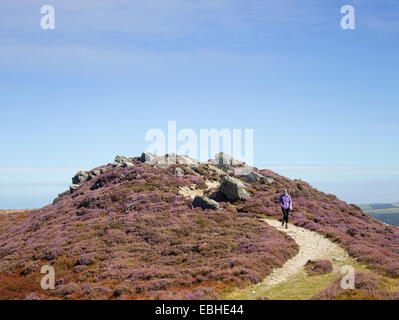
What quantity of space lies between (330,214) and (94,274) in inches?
1132

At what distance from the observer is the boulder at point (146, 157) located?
186ft

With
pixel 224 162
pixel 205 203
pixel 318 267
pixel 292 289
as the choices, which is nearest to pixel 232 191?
pixel 205 203

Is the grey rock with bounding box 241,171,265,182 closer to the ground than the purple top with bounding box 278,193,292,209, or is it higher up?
higher up

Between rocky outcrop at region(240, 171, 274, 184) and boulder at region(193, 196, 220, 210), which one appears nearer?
boulder at region(193, 196, 220, 210)

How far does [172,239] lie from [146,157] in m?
31.8

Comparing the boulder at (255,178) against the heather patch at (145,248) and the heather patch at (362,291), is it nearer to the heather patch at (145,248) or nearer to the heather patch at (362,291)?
the heather patch at (145,248)

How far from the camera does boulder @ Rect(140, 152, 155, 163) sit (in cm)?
5665

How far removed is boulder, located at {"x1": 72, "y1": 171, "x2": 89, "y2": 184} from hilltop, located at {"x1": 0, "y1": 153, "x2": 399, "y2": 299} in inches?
430

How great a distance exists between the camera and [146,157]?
187 ft

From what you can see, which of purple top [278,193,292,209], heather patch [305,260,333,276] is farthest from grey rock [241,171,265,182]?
heather patch [305,260,333,276]

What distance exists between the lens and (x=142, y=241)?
27578mm

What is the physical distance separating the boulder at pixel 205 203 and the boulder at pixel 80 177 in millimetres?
32443

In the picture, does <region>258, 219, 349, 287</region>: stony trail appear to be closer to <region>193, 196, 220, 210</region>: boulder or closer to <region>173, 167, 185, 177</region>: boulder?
<region>193, 196, 220, 210</region>: boulder
